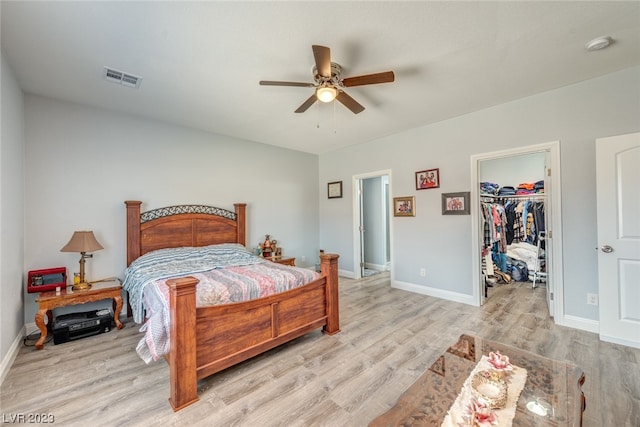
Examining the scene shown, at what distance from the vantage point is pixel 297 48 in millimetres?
2123

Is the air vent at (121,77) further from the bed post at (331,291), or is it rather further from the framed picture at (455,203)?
the framed picture at (455,203)

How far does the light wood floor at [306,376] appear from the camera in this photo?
1685 millimetres

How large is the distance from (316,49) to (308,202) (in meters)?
3.98

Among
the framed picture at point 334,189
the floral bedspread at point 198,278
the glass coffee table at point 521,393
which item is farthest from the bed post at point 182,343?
the framed picture at point 334,189

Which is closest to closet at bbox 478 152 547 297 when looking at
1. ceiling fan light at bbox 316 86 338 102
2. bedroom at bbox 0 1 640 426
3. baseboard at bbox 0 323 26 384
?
bedroom at bbox 0 1 640 426

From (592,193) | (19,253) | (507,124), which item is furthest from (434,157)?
(19,253)

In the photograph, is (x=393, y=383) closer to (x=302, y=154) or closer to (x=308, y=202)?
(x=308, y=202)

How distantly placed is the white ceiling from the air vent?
0.06 m

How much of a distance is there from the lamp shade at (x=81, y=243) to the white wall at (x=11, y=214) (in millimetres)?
373

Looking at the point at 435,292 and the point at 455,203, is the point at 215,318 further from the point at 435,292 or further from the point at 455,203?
the point at 455,203

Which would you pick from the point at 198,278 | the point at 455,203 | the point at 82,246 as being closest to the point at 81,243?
the point at 82,246

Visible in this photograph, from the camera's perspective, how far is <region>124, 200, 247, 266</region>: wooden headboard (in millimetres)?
3361

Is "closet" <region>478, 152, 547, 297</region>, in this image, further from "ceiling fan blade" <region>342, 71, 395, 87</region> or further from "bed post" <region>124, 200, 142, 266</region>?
"bed post" <region>124, 200, 142, 266</region>

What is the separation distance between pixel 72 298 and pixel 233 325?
6.38 ft
